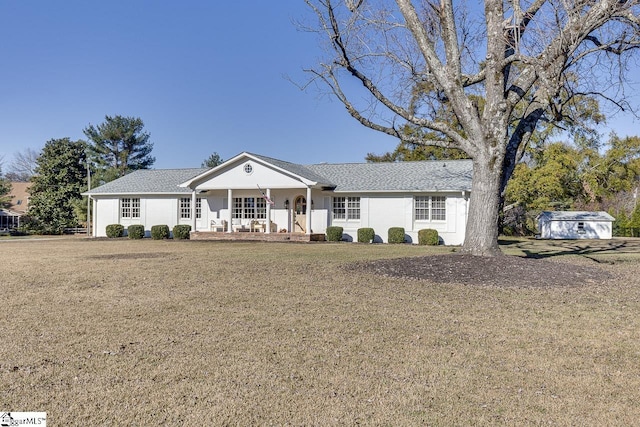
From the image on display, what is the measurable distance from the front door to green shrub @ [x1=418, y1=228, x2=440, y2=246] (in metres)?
6.74

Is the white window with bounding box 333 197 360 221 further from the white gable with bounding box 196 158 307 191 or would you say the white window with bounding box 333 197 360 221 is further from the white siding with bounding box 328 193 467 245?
the white gable with bounding box 196 158 307 191

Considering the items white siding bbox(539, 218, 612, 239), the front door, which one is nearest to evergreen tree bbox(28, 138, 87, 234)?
the front door

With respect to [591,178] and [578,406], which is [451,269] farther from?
[591,178]

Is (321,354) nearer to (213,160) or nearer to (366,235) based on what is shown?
(366,235)

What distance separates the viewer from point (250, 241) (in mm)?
23203

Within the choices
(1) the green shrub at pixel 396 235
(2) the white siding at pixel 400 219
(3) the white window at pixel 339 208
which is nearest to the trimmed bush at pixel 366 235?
(2) the white siding at pixel 400 219

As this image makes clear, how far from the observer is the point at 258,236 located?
2380 cm

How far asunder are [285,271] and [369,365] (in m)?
6.50

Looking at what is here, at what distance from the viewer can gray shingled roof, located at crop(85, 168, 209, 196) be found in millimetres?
28047

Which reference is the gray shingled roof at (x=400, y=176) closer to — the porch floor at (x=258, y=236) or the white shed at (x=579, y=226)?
the porch floor at (x=258, y=236)

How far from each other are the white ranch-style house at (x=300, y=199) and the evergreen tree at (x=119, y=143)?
2326 cm

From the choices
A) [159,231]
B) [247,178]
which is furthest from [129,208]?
[247,178]

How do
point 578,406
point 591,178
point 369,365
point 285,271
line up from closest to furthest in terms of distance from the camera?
point 578,406, point 369,365, point 285,271, point 591,178

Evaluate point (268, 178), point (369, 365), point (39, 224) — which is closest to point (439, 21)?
point (369, 365)
